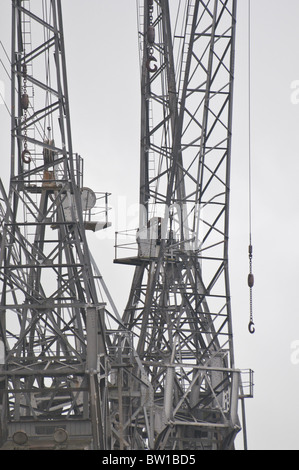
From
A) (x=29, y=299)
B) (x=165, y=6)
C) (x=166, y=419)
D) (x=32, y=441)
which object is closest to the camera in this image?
(x=32, y=441)

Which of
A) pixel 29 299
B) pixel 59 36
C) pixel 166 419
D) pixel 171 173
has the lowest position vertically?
pixel 166 419

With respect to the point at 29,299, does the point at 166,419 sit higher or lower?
lower

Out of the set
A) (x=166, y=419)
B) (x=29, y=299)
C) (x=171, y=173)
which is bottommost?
(x=166, y=419)

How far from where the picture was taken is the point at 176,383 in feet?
216

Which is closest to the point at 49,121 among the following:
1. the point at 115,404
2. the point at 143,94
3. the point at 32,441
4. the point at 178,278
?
the point at 143,94

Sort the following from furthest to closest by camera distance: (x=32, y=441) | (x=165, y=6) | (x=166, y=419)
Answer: (x=165, y=6) < (x=166, y=419) < (x=32, y=441)

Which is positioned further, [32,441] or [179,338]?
[179,338]

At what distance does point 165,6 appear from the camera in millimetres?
67812

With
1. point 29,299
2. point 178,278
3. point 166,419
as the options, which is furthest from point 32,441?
point 178,278

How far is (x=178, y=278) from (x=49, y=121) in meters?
9.51

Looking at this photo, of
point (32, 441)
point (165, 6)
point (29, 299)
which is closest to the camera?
point (32, 441)

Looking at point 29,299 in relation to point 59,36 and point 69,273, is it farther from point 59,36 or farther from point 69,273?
point 59,36

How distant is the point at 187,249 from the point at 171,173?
377cm

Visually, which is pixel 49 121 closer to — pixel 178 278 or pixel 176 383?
pixel 178 278
